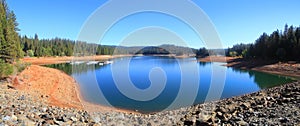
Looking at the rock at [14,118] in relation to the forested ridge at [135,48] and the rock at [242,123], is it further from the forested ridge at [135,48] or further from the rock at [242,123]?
the forested ridge at [135,48]

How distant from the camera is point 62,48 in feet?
357

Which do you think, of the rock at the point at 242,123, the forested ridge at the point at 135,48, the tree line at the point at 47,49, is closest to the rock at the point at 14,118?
the rock at the point at 242,123

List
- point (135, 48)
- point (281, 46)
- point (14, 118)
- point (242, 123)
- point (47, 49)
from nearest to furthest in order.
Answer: point (14, 118) < point (242, 123) < point (281, 46) < point (135, 48) < point (47, 49)

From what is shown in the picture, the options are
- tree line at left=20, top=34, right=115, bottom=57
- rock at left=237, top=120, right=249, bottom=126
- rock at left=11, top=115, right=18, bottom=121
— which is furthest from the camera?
tree line at left=20, top=34, right=115, bottom=57

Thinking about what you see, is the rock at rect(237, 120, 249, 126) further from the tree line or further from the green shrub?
the tree line

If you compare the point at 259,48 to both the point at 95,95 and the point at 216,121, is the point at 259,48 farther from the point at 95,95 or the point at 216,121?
the point at 216,121

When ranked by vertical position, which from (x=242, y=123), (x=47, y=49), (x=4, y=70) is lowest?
(x=242, y=123)

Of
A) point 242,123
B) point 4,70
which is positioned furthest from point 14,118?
point 4,70

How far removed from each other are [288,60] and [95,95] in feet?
176

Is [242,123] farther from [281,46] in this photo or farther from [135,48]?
[281,46]

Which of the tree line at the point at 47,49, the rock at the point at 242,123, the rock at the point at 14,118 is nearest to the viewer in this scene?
the rock at the point at 14,118

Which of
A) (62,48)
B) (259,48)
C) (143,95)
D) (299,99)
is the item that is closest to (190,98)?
(143,95)

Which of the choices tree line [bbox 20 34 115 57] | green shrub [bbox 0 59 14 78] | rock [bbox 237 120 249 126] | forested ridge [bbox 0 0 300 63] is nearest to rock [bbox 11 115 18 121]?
rock [bbox 237 120 249 126]

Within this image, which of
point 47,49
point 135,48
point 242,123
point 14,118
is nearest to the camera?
point 14,118
